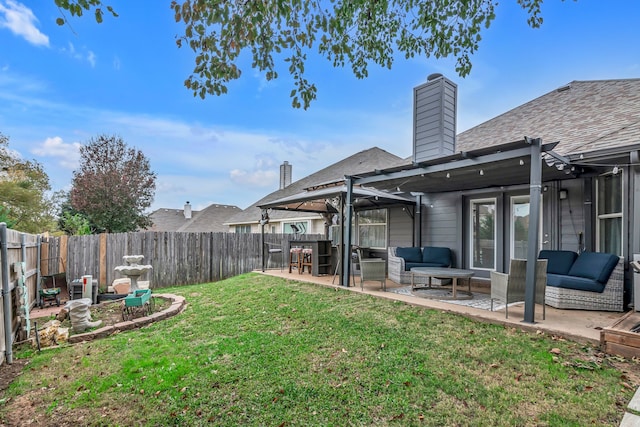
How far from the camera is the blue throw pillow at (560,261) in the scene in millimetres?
5961

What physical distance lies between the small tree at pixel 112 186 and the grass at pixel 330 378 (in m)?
10.9

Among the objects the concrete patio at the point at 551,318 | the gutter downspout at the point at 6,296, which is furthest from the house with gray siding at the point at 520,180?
the gutter downspout at the point at 6,296

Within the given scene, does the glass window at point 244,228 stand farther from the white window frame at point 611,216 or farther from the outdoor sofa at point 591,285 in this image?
the white window frame at point 611,216

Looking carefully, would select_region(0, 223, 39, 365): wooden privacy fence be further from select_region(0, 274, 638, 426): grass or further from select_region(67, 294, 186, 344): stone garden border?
select_region(67, 294, 186, 344): stone garden border

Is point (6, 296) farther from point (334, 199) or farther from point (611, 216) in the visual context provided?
point (611, 216)

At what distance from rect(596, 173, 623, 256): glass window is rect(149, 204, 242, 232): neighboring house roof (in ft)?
67.3

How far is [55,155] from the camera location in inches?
641

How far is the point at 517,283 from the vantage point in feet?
15.5

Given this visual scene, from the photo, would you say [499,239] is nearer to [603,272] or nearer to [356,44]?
[603,272]

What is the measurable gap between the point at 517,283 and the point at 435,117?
493 centimetres

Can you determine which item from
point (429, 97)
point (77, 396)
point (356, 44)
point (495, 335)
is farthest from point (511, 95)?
point (77, 396)

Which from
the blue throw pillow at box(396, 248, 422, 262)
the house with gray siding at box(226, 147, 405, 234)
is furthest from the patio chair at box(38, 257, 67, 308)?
the house with gray siding at box(226, 147, 405, 234)

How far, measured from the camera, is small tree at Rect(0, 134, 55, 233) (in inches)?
646

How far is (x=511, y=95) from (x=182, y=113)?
11.2 m
